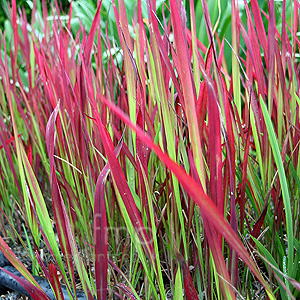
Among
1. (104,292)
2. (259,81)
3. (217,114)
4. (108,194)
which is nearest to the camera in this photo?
(217,114)

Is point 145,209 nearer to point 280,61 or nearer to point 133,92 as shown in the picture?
point 133,92

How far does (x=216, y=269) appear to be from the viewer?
36 centimetres

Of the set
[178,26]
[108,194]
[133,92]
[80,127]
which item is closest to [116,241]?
[108,194]

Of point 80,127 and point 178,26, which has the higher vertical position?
point 178,26

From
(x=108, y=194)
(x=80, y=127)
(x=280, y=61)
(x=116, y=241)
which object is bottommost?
(x=116, y=241)

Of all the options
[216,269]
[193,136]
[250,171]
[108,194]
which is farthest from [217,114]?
[108,194]

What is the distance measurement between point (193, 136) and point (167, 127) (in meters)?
0.07

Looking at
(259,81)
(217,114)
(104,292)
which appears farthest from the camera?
(259,81)

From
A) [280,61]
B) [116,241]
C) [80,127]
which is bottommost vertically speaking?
[116,241]

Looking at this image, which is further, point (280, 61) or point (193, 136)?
point (280, 61)

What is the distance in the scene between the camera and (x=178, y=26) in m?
0.32

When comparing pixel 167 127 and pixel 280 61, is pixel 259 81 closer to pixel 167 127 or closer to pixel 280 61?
pixel 280 61

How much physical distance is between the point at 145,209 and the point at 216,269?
137mm

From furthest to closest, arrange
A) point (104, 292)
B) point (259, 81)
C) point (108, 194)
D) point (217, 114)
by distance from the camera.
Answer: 1. point (108, 194)
2. point (259, 81)
3. point (104, 292)
4. point (217, 114)
